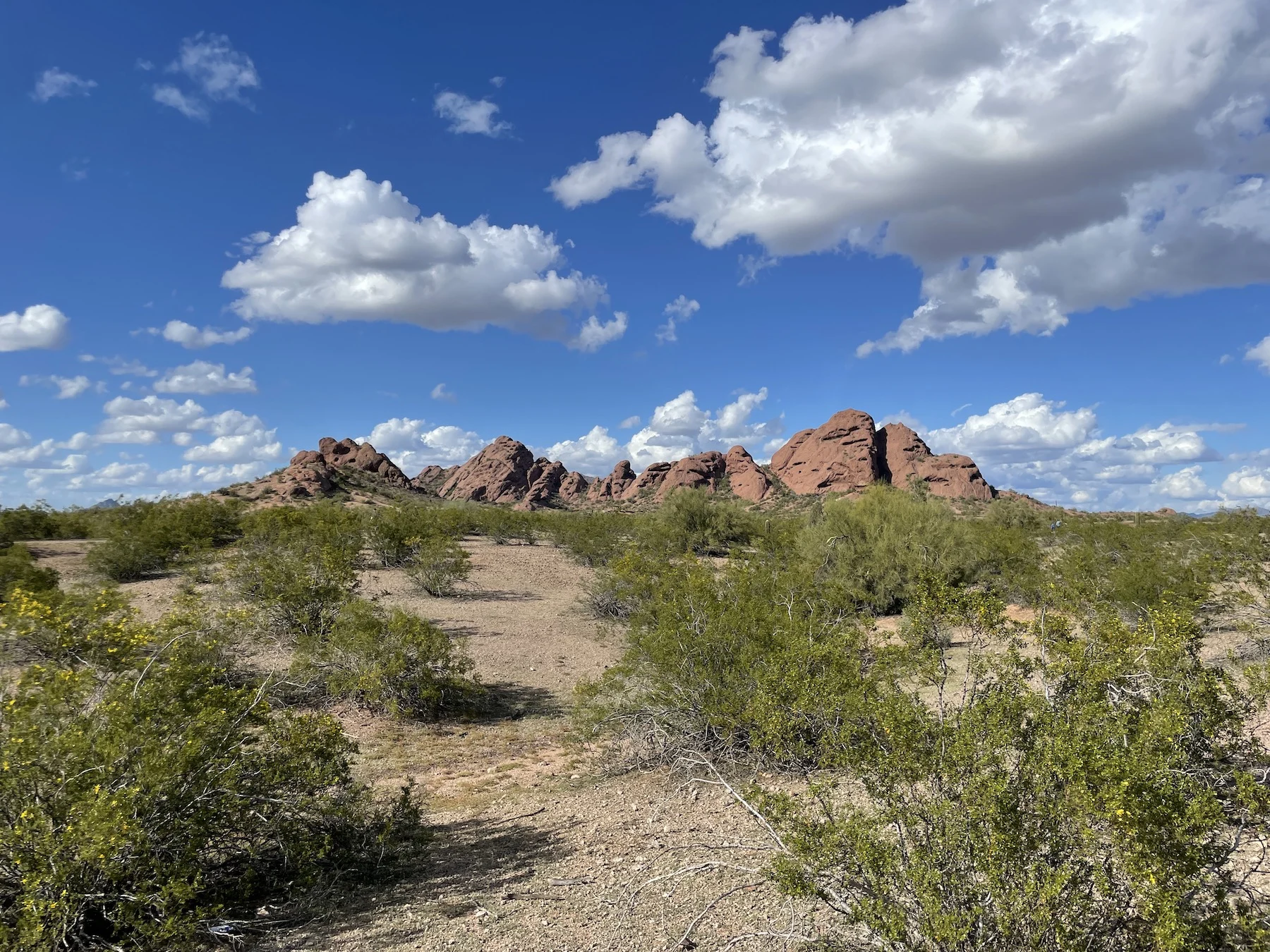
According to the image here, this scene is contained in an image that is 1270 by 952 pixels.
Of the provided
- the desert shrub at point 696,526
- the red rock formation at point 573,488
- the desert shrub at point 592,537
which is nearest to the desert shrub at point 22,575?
the desert shrub at point 592,537

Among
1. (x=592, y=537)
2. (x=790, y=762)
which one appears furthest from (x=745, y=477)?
(x=790, y=762)

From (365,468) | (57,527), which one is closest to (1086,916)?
(57,527)

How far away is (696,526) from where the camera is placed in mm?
38250

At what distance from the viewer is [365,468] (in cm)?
8994

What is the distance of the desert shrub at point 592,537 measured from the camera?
33062 mm

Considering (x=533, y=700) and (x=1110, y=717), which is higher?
(x=1110, y=717)

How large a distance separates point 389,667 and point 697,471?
100 m

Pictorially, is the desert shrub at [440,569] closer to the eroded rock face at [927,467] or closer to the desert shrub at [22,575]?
the desert shrub at [22,575]

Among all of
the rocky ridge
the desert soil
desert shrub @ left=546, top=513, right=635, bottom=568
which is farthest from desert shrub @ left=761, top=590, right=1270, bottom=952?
the rocky ridge

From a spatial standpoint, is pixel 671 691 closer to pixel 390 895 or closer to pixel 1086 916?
pixel 390 895

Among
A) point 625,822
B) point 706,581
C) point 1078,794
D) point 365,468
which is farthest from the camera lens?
point 365,468

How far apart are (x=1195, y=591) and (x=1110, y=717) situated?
1270 centimetres

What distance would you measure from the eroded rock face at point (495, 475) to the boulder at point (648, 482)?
54.7 feet

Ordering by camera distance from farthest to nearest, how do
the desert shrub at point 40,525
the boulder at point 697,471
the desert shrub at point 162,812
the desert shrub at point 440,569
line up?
the boulder at point 697,471, the desert shrub at point 40,525, the desert shrub at point 440,569, the desert shrub at point 162,812
